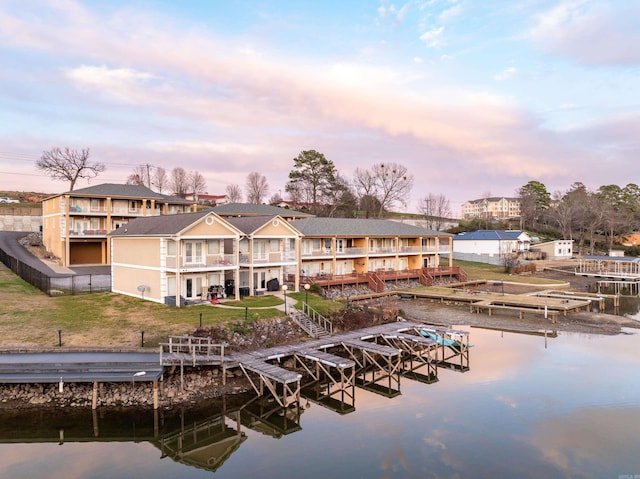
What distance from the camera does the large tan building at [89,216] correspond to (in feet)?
164

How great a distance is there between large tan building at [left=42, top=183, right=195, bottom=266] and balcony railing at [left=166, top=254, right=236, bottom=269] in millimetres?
20848

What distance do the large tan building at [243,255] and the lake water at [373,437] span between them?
47.3 ft

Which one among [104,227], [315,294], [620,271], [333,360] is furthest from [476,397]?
[620,271]

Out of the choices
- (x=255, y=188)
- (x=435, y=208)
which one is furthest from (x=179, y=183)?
(x=435, y=208)

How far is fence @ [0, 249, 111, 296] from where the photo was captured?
117 ft

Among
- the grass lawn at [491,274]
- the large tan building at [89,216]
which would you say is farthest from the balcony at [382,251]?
the large tan building at [89,216]

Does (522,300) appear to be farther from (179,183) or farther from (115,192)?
(179,183)

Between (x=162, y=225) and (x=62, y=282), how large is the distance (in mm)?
10252

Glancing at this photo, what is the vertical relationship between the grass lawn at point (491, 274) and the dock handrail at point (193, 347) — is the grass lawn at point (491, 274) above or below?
below

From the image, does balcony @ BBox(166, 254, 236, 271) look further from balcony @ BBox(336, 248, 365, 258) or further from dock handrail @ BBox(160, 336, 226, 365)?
balcony @ BBox(336, 248, 365, 258)

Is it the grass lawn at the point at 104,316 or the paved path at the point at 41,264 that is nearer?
the grass lawn at the point at 104,316

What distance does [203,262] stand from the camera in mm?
35531

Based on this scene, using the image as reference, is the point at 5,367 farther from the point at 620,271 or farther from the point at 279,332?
the point at 620,271

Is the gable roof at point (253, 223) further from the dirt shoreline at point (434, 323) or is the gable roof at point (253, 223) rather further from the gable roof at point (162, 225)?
the dirt shoreline at point (434, 323)
